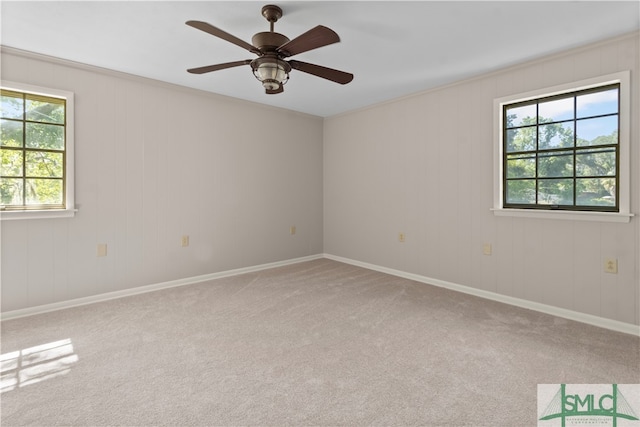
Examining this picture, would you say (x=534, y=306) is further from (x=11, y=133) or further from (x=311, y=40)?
(x=11, y=133)

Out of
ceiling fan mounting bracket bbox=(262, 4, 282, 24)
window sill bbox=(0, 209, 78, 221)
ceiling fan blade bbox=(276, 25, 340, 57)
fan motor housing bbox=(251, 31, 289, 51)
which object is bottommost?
window sill bbox=(0, 209, 78, 221)

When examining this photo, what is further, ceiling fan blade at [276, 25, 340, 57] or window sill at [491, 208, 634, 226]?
window sill at [491, 208, 634, 226]

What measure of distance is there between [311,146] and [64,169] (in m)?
3.34

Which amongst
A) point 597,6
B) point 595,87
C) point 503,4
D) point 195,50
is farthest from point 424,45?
point 195,50

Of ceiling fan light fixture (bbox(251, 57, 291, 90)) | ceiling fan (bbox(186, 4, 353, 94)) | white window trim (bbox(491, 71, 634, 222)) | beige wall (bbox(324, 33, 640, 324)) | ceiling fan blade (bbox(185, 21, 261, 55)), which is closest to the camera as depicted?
ceiling fan blade (bbox(185, 21, 261, 55))

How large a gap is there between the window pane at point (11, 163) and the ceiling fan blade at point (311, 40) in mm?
2741

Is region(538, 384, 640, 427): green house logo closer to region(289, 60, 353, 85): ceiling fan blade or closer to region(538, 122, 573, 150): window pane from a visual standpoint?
region(538, 122, 573, 150): window pane

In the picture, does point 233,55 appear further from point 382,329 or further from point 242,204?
point 382,329

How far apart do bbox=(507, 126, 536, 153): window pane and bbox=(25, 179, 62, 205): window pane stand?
4666 mm

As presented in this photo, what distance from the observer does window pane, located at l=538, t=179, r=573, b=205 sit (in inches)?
122

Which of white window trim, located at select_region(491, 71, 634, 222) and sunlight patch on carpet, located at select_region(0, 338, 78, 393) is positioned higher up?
white window trim, located at select_region(491, 71, 634, 222)

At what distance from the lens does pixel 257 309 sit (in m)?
3.21

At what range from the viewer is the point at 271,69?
7.50 feet

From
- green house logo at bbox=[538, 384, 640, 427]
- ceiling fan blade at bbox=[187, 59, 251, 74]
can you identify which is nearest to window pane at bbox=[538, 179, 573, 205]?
green house logo at bbox=[538, 384, 640, 427]
